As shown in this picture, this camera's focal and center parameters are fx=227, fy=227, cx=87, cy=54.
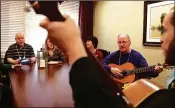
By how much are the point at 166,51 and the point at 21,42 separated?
3283 millimetres

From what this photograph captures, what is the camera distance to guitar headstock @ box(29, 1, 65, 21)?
1.50 feet

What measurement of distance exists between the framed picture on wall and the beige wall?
108 millimetres

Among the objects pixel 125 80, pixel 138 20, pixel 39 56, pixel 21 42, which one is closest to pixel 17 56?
pixel 21 42

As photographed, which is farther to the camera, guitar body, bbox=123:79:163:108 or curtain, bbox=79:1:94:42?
curtain, bbox=79:1:94:42

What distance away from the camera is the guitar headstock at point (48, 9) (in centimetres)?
46

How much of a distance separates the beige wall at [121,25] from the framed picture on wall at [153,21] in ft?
0.35

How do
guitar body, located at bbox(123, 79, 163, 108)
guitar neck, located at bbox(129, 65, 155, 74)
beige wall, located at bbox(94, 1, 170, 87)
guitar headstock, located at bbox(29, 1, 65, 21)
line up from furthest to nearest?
beige wall, located at bbox(94, 1, 170, 87)
guitar neck, located at bbox(129, 65, 155, 74)
guitar body, located at bbox(123, 79, 163, 108)
guitar headstock, located at bbox(29, 1, 65, 21)

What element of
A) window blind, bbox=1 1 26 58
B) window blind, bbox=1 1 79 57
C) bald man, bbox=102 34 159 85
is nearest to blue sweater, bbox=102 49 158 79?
bald man, bbox=102 34 159 85

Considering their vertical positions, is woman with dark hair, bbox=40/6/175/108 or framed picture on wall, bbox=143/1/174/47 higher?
framed picture on wall, bbox=143/1/174/47

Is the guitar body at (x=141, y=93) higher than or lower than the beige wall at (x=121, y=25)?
Answer: lower

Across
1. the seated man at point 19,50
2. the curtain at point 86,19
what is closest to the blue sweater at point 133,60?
the seated man at point 19,50

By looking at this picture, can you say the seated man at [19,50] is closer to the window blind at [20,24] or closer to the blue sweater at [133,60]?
the window blind at [20,24]

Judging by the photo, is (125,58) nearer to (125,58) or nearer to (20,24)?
(125,58)

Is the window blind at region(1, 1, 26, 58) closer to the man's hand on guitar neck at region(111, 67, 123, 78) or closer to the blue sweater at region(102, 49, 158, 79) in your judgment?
the blue sweater at region(102, 49, 158, 79)
